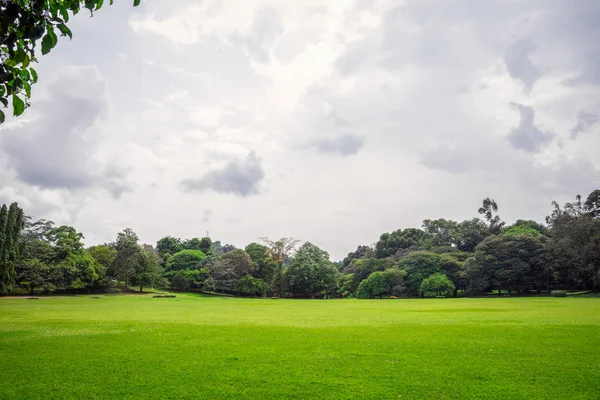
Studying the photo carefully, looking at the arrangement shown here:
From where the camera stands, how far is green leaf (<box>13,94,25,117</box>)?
3.79 metres

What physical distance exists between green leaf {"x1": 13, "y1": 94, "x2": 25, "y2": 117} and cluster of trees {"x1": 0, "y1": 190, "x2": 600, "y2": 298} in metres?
58.8

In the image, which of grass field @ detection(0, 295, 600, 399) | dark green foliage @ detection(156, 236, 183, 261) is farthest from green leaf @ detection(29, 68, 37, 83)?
→ dark green foliage @ detection(156, 236, 183, 261)

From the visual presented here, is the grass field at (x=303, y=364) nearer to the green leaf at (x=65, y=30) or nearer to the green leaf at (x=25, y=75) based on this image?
the green leaf at (x=25, y=75)

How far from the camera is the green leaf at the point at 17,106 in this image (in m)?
3.79

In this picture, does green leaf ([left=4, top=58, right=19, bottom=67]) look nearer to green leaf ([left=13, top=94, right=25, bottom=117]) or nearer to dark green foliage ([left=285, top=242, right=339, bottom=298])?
green leaf ([left=13, top=94, right=25, bottom=117])

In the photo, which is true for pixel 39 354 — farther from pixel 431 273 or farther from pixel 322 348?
pixel 431 273

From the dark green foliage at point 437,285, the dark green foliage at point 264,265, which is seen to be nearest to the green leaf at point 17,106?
the dark green foliage at point 437,285

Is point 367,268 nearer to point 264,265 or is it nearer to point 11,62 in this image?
point 264,265

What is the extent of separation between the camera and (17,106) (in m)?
3.80

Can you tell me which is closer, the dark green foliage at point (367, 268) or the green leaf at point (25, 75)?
the green leaf at point (25, 75)

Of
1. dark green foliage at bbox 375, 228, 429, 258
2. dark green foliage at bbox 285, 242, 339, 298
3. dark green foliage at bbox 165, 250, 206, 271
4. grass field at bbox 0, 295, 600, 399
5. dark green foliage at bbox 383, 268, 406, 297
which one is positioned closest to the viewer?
grass field at bbox 0, 295, 600, 399

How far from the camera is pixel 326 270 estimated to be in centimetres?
7994

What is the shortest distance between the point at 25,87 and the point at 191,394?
6.46 metres

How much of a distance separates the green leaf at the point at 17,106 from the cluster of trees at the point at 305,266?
5881 centimetres
